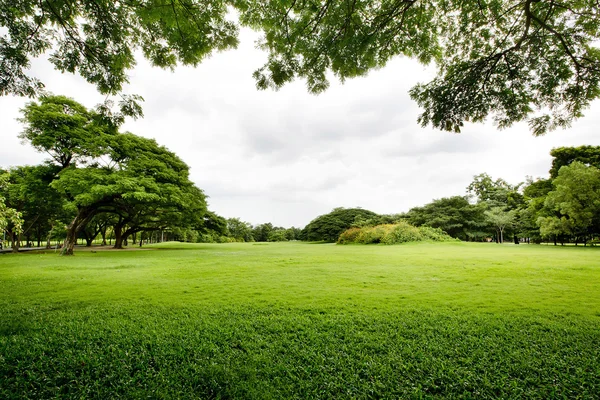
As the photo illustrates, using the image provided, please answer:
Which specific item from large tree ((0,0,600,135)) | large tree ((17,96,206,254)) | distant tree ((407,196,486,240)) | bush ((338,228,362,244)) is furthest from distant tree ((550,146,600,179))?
large tree ((17,96,206,254))

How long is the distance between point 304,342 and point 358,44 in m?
4.56

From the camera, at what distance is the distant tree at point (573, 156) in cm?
2284

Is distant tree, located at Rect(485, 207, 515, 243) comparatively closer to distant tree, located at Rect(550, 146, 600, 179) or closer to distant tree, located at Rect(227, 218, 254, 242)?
distant tree, located at Rect(550, 146, 600, 179)

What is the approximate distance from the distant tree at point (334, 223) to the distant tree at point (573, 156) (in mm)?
19623

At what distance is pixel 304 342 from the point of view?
2.92 metres

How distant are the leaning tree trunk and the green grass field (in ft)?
38.7

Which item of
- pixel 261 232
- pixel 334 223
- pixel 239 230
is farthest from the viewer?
pixel 261 232

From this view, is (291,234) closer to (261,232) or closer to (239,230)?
(261,232)

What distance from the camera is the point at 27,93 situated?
417 centimetres

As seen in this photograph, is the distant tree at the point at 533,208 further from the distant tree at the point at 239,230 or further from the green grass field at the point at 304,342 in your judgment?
the distant tree at the point at 239,230

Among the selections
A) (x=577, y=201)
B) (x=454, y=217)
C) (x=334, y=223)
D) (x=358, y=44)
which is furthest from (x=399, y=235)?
(x=358, y=44)

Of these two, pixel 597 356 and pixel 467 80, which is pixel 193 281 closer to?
pixel 597 356

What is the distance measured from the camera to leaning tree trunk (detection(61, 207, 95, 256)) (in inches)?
563

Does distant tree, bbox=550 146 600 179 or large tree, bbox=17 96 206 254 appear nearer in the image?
large tree, bbox=17 96 206 254
